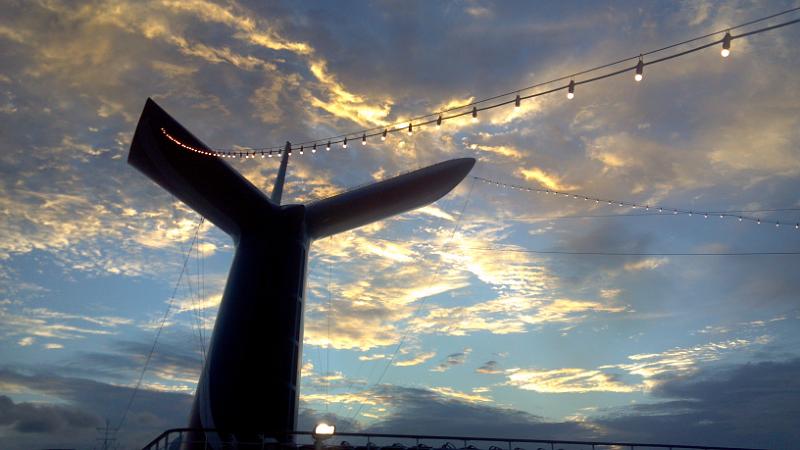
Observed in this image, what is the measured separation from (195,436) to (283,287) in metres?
5.15

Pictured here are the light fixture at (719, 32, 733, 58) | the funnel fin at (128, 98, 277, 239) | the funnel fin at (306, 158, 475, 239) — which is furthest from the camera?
the funnel fin at (306, 158, 475, 239)

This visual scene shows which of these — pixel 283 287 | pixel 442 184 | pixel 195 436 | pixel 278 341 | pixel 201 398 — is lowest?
pixel 195 436

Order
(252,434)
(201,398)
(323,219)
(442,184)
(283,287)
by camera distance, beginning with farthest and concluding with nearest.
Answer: (442,184)
(323,219)
(283,287)
(201,398)
(252,434)

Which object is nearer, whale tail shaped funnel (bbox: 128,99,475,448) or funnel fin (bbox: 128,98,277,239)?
whale tail shaped funnel (bbox: 128,99,475,448)

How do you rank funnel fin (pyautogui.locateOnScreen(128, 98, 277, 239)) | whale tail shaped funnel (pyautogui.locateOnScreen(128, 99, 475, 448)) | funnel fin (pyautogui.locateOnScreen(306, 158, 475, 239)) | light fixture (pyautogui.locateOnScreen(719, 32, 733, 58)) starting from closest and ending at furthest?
light fixture (pyautogui.locateOnScreen(719, 32, 733, 58)) → whale tail shaped funnel (pyautogui.locateOnScreen(128, 99, 475, 448)) → funnel fin (pyautogui.locateOnScreen(128, 98, 277, 239)) → funnel fin (pyautogui.locateOnScreen(306, 158, 475, 239))

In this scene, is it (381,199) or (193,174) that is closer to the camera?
(193,174)

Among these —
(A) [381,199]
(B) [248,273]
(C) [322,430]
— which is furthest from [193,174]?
(C) [322,430]

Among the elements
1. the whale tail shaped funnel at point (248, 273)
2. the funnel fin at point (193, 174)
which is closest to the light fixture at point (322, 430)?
the whale tail shaped funnel at point (248, 273)

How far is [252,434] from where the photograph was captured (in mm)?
16547

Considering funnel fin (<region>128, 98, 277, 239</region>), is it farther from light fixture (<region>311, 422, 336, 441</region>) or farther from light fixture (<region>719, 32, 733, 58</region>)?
light fixture (<region>719, 32, 733, 58</region>)

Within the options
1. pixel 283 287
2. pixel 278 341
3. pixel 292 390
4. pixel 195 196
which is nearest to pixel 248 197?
pixel 195 196

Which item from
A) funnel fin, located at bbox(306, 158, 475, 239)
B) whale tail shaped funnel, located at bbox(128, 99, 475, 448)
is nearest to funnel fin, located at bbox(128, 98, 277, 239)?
whale tail shaped funnel, located at bbox(128, 99, 475, 448)

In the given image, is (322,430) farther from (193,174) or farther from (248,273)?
(193,174)

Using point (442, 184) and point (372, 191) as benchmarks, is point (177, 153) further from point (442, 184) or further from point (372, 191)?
point (442, 184)
